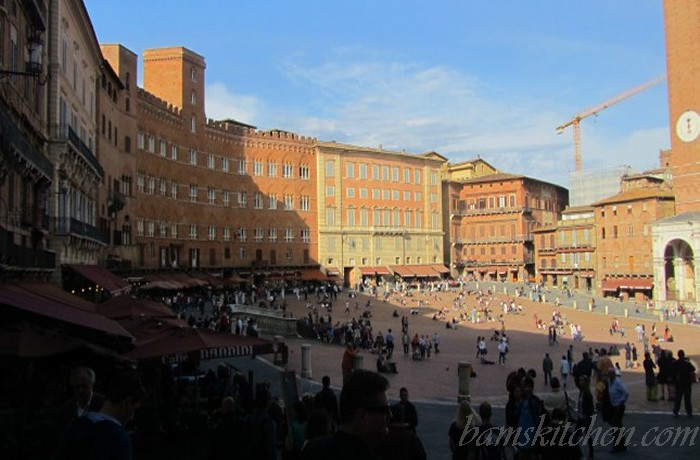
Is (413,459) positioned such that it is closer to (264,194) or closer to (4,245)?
→ (4,245)

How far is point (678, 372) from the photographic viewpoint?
1460cm

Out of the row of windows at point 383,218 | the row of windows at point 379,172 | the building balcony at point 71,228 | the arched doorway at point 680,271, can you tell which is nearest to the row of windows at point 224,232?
the row of windows at point 383,218

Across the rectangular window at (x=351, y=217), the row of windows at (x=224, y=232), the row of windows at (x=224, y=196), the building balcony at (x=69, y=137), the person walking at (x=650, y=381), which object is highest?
the row of windows at (x=224, y=196)

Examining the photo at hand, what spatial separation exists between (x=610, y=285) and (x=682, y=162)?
14666 mm

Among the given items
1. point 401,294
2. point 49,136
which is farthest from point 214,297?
point 49,136

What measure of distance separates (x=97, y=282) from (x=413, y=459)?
23.2 m

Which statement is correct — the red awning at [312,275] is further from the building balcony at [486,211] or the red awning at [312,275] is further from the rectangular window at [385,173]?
the building balcony at [486,211]

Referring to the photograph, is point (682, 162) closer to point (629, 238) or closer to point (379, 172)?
point (629, 238)

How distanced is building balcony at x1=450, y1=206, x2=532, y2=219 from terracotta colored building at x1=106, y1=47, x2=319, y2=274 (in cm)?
2702

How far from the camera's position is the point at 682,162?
64125mm

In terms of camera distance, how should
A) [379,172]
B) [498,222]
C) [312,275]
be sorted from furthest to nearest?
1. [498,222]
2. [379,172]
3. [312,275]

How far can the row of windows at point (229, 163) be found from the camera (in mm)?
55256

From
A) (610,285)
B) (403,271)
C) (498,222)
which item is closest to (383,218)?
(403,271)

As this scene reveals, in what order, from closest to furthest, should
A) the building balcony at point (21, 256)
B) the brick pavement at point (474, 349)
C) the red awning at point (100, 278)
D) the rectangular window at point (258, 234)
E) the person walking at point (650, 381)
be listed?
the building balcony at point (21, 256)
the person walking at point (650, 381)
the brick pavement at point (474, 349)
the red awning at point (100, 278)
the rectangular window at point (258, 234)
